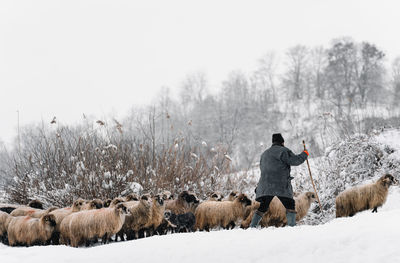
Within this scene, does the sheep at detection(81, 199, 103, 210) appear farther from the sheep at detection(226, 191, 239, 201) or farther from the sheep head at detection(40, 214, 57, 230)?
the sheep at detection(226, 191, 239, 201)

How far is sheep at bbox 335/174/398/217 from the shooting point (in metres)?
7.45

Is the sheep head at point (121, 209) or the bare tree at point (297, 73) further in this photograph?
the bare tree at point (297, 73)

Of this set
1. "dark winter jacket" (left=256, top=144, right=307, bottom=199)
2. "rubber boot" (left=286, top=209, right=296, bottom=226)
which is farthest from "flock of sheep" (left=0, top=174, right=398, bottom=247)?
"rubber boot" (left=286, top=209, right=296, bottom=226)

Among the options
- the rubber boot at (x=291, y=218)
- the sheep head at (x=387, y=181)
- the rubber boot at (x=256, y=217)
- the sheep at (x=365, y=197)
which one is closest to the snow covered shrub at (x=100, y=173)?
the rubber boot at (x=256, y=217)

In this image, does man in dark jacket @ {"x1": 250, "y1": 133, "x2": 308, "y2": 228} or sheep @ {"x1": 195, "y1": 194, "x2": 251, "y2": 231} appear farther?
sheep @ {"x1": 195, "y1": 194, "x2": 251, "y2": 231}

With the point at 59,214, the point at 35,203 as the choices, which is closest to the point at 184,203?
the point at 59,214

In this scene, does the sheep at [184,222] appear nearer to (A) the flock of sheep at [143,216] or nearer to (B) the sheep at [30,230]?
(A) the flock of sheep at [143,216]

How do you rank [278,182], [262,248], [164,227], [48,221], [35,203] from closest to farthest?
[262,248] → [48,221] → [278,182] → [164,227] → [35,203]

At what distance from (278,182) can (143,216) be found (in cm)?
250

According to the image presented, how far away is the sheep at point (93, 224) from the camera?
6457mm

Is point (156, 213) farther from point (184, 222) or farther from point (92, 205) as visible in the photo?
point (92, 205)

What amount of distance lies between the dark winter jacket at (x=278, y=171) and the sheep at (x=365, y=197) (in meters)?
1.38

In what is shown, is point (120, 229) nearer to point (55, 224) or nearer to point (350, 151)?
point (55, 224)

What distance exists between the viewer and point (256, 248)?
4898 millimetres
